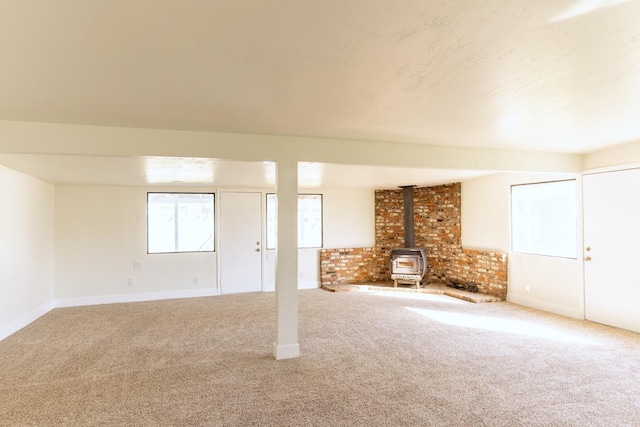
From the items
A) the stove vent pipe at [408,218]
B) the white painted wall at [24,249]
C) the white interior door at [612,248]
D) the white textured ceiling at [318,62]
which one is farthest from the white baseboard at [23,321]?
the white interior door at [612,248]

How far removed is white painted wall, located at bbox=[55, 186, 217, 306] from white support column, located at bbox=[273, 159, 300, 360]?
3.78 meters

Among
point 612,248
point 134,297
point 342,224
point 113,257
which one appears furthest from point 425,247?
point 113,257

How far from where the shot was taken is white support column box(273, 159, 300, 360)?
3705 millimetres

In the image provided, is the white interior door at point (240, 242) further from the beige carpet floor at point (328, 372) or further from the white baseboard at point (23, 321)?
Result: the white baseboard at point (23, 321)

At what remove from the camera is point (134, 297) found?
6559 mm

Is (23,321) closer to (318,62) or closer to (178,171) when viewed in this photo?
(178,171)

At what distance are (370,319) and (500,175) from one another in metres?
3.49

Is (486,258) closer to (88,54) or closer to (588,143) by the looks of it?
(588,143)

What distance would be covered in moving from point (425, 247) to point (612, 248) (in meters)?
3.60

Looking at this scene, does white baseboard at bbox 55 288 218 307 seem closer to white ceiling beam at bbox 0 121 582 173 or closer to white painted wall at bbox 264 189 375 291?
white painted wall at bbox 264 189 375 291

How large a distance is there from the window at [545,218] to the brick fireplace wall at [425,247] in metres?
0.77

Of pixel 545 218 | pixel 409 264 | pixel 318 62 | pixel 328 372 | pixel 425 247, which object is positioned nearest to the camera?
pixel 318 62

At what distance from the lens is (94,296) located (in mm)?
6367

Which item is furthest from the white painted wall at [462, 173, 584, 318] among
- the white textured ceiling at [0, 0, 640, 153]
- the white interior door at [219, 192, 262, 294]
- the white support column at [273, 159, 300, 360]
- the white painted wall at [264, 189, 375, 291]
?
the white interior door at [219, 192, 262, 294]
